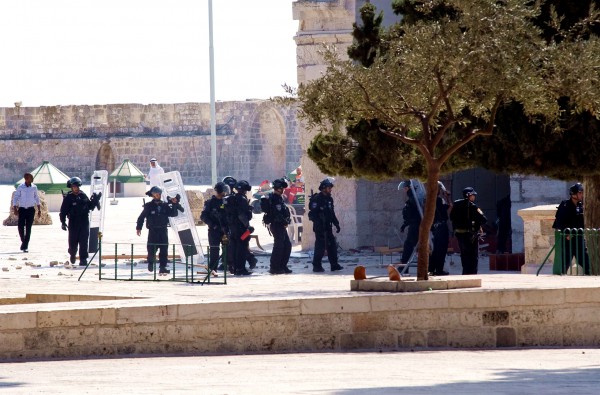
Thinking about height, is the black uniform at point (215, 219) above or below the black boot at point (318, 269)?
above

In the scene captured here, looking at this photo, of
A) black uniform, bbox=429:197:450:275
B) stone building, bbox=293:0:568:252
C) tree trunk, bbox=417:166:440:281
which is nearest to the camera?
tree trunk, bbox=417:166:440:281

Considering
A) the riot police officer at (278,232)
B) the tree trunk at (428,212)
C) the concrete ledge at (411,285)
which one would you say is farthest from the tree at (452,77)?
the riot police officer at (278,232)

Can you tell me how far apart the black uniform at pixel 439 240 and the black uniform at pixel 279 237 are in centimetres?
197

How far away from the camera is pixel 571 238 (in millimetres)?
13266

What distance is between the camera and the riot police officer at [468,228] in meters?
16.5

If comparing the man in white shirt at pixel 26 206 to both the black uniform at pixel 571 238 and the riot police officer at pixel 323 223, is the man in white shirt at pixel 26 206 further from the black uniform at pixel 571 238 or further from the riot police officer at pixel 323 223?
the black uniform at pixel 571 238

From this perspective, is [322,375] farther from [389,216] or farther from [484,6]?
[389,216]

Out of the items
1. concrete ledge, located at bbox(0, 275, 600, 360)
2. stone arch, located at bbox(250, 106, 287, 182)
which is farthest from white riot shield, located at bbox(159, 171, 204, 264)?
stone arch, located at bbox(250, 106, 287, 182)

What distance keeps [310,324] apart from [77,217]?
8988 millimetres

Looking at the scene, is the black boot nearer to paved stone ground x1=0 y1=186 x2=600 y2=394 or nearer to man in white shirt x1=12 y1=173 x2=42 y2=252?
paved stone ground x1=0 y1=186 x2=600 y2=394

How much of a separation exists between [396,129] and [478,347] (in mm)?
2835

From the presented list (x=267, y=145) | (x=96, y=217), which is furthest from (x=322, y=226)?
(x=267, y=145)

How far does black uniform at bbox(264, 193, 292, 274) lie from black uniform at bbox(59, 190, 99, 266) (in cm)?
297

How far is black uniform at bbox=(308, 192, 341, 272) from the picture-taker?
59.4ft
